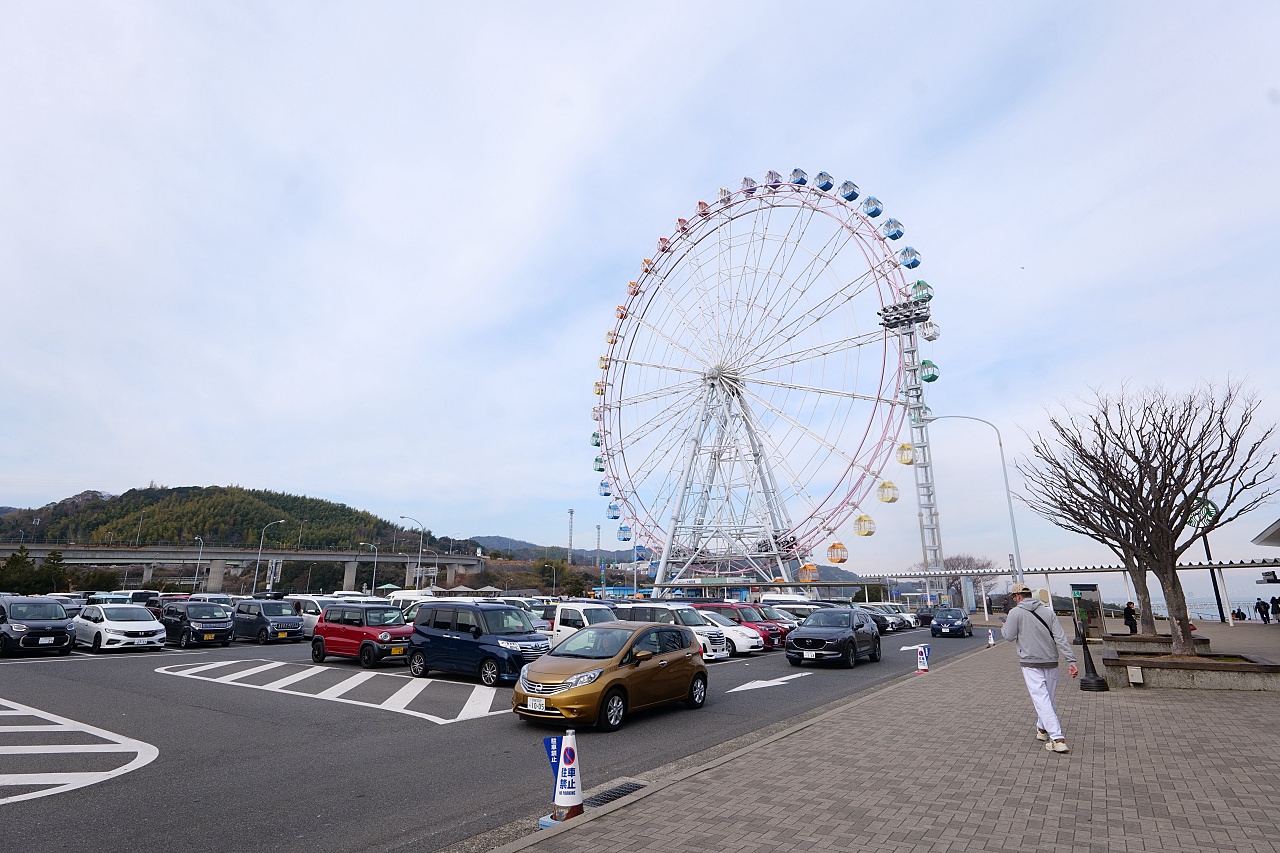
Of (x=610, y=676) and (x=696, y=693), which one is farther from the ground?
(x=610, y=676)

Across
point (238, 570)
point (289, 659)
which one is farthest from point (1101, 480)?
point (238, 570)

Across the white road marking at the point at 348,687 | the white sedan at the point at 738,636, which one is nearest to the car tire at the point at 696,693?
the white road marking at the point at 348,687

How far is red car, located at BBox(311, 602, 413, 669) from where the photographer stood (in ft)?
56.9

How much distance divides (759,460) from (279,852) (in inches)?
1339

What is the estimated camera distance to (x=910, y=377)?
3850 cm

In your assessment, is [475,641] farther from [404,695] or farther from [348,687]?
A: [348,687]

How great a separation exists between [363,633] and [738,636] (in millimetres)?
11154

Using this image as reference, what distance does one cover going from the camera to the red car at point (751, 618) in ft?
78.9

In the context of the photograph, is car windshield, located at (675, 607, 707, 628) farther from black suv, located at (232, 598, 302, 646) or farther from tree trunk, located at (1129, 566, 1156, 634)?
black suv, located at (232, 598, 302, 646)

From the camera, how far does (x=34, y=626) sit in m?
19.5

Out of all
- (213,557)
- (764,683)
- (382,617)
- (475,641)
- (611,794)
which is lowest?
(764,683)

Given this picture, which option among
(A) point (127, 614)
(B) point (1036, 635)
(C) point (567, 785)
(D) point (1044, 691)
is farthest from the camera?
(A) point (127, 614)

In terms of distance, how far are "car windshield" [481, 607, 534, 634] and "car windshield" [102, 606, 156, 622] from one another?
46.9 feet

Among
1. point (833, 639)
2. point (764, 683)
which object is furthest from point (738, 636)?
point (764, 683)
